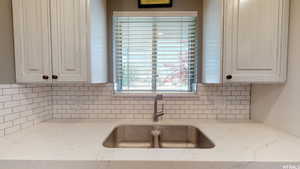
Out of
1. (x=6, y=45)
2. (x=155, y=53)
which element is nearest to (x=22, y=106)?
(x=6, y=45)

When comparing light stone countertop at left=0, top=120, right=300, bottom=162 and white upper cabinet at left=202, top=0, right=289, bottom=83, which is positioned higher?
white upper cabinet at left=202, top=0, right=289, bottom=83

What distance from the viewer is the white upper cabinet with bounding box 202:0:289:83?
1407 millimetres

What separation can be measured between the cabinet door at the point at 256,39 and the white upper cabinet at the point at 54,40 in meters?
1.07

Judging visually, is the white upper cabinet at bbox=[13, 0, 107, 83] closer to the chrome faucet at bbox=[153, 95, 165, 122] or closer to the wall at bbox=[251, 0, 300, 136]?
the chrome faucet at bbox=[153, 95, 165, 122]

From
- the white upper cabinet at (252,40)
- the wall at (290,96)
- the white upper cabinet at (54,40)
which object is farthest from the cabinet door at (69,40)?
the wall at (290,96)

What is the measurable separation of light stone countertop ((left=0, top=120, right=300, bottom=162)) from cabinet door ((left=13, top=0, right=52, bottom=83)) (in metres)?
0.45

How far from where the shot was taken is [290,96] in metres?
1.40

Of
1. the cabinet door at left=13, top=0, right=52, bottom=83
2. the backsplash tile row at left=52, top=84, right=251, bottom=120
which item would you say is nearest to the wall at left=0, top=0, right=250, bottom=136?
the backsplash tile row at left=52, top=84, right=251, bottom=120

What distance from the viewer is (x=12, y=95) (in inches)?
Result: 55.6

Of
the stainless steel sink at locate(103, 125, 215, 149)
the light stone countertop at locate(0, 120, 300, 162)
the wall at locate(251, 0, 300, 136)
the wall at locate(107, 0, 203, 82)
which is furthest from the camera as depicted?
the wall at locate(107, 0, 203, 82)

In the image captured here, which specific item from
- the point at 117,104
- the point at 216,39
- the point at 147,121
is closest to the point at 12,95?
the point at 117,104

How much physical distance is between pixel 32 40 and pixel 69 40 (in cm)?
29

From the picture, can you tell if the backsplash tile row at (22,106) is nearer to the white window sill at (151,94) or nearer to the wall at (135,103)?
the wall at (135,103)

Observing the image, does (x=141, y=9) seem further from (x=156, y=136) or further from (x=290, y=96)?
(x=290, y=96)
